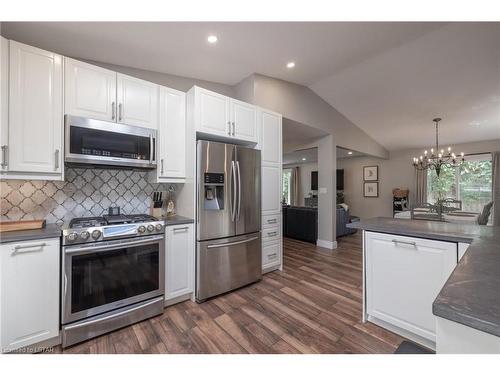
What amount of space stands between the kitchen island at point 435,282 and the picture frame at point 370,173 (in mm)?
6280

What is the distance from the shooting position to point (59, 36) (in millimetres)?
2094

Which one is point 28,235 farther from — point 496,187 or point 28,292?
point 496,187

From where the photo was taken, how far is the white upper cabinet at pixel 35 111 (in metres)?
1.62

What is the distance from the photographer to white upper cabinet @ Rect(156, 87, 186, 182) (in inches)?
91.4

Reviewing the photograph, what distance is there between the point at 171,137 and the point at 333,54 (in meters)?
2.31

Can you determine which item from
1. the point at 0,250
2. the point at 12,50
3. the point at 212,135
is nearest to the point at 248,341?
the point at 0,250

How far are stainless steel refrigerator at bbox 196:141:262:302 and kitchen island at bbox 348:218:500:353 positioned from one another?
1267 millimetres

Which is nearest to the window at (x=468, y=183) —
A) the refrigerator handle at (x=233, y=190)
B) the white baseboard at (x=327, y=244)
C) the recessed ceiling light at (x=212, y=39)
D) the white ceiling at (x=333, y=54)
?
the white ceiling at (x=333, y=54)

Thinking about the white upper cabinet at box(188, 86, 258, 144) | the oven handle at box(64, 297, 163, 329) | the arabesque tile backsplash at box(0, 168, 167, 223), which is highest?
the white upper cabinet at box(188, 86, 258, 144)

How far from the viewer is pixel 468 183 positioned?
19.9ft

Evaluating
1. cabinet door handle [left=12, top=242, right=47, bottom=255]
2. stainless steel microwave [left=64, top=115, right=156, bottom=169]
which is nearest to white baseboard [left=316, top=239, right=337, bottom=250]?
stainless steel microwave [left=64, top=115, right=156, bottom=169]

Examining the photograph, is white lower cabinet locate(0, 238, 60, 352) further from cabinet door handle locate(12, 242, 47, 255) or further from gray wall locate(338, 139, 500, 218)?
gray wall locate(338, 139, 500, 218)

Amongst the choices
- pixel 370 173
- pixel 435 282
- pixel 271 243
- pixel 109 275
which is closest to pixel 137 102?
pixel 109 275

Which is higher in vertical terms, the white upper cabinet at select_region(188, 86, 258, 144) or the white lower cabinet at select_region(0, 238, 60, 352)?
the white upper cabinet at select_region(188, 86, 258, 144)
